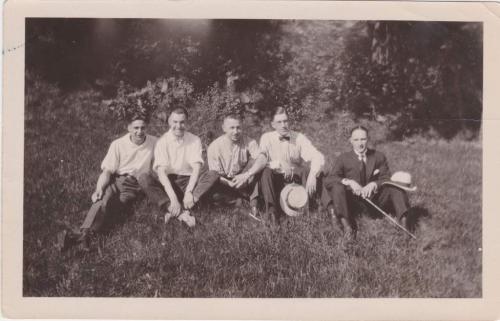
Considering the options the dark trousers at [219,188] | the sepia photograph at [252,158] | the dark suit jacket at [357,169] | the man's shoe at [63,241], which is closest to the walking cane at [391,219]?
the sepia photograph at [252,158]

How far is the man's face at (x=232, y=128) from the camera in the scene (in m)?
3.51

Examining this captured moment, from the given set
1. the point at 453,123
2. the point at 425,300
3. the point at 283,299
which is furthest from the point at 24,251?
the point at 453,123

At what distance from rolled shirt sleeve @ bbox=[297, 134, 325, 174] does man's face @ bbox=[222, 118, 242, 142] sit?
477 mm

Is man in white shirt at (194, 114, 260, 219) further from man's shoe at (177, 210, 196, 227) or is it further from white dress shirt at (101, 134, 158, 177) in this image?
white dress shirt at (101, 134, 158, 177)

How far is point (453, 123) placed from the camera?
3500 mm

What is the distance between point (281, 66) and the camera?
354 cm

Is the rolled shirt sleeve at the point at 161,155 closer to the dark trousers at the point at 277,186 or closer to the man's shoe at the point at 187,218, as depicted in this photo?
the man's shoe at the point at 187,218

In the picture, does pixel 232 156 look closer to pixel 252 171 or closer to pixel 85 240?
pixel 252 171

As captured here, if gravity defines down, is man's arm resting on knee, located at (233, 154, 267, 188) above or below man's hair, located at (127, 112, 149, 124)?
below

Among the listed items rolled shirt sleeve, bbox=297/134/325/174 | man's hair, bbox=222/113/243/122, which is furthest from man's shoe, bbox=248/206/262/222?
man's hair, bbox=222/113/243/122

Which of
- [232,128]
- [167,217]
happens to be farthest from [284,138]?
[167,217]

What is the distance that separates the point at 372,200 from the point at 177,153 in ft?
5.12

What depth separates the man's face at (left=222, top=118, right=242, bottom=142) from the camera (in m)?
3.51

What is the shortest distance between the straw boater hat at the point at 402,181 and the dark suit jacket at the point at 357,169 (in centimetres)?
5
